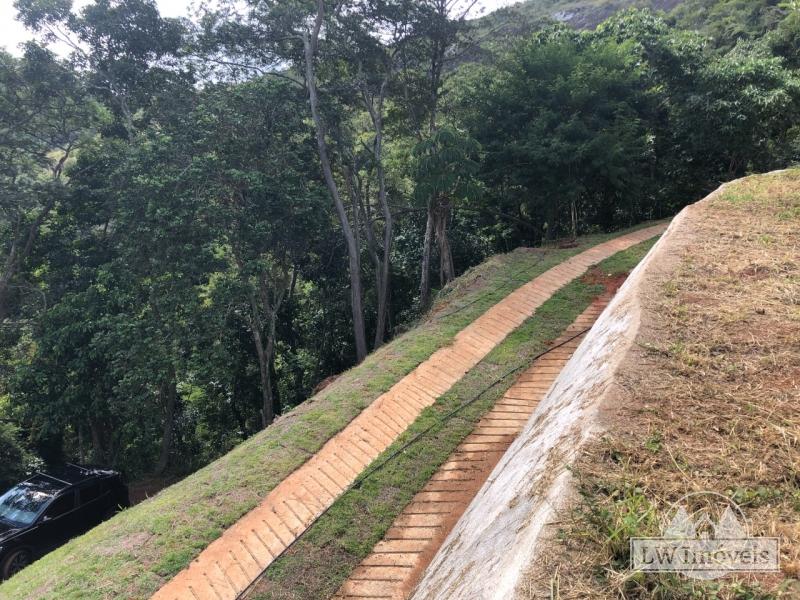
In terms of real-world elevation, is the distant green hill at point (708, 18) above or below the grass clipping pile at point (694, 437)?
above

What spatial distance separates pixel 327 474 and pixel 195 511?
46.5 inches

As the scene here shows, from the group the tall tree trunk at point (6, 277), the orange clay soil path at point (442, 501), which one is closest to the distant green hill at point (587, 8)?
the tall tree trunk at point (6, 277)

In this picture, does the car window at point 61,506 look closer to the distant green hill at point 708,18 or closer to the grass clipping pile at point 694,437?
the grass clipping pile at point 694,437

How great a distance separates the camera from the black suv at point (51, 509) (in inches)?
268

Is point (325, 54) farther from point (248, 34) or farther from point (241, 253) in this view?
point (241, 253)

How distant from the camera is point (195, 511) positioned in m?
4.23

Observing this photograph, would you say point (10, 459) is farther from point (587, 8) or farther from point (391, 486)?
point (587, 8)

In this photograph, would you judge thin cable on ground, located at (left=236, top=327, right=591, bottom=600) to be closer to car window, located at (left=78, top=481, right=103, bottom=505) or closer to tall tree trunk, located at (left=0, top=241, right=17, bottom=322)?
car window, located at (left=78, top=481, right=103, bottom=505)

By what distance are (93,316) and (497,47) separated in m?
12.2

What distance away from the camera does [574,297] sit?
8.23m

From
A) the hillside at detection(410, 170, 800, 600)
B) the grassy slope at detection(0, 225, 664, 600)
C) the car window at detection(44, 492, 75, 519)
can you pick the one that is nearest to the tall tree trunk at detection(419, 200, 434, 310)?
the grassy slope at detection(0, 225, 664, 600)

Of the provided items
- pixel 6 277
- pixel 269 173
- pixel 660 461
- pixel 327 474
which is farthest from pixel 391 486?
pixel 6 277
